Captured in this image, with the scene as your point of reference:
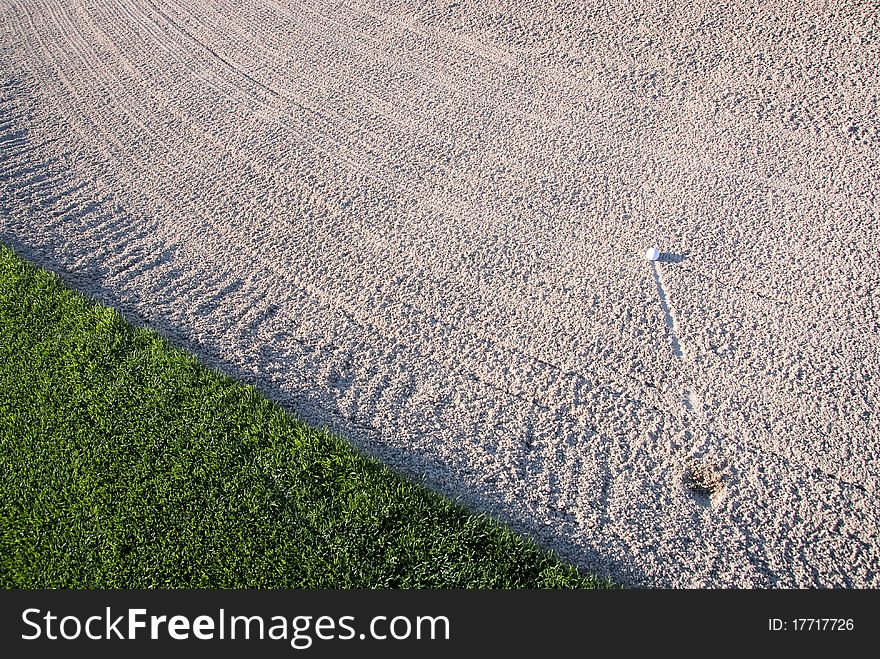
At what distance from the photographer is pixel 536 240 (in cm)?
425

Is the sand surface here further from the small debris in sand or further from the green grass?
the green grass

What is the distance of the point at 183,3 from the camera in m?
7.21

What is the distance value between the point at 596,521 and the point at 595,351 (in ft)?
→ 3.16

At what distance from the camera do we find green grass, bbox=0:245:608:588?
110 inches

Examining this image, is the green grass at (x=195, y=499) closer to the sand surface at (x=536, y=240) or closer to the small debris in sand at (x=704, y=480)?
the sand surface at (x=536, y=240)

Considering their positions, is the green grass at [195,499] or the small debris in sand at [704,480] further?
the small debris in sand at [704,480]

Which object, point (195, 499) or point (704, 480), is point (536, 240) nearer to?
point (704, 480)

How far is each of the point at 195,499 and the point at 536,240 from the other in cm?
239

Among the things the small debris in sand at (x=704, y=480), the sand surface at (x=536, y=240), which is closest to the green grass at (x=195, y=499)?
the sand surface at (x=536, y=240)

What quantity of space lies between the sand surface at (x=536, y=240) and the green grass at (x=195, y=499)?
172 millimetres

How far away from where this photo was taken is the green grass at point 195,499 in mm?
2799

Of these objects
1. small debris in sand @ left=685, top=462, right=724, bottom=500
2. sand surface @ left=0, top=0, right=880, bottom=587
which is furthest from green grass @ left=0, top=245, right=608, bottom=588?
small debris in sand @ left=685, top=462, right=724, bottom=500

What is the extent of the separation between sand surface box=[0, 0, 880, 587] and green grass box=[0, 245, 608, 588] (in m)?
0.17

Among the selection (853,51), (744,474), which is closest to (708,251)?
(744,474)
